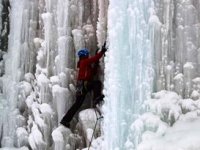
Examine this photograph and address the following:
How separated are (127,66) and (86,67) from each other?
0.91m

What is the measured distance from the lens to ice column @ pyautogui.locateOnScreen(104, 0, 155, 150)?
8883 mm

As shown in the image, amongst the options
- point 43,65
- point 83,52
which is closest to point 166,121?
point 83,52

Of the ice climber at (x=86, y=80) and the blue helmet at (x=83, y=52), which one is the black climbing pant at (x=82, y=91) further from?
the blue helmet at (x=83, y=52)

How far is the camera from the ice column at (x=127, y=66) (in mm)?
8883

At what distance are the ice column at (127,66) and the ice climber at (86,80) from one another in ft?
1.66

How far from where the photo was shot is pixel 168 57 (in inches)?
350

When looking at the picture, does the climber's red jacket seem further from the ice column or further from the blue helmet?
the ice column

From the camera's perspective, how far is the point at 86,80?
9742 mm

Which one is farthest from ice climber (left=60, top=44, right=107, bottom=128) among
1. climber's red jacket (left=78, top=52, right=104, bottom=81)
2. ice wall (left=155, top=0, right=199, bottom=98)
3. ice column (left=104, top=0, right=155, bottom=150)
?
ice wall (left=155, top=0, right=199, bottom=98)

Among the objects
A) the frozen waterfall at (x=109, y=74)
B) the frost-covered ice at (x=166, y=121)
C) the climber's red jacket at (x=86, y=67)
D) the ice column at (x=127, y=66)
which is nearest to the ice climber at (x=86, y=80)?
the climber's red jacket at (x=86, y=67)

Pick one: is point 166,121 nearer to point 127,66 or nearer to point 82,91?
point 127,66

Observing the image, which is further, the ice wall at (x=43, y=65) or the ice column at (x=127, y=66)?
Result: the ice wall at (x=43, y=65)

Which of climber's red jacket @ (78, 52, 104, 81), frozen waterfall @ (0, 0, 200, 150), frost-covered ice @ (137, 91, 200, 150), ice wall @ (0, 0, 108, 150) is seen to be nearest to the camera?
frost-covered ice @ (137, 91, 200, 150)

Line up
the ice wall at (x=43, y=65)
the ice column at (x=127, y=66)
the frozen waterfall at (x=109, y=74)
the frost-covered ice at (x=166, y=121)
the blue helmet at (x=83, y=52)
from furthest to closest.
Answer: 1. the ice wall at (x=43, y=65)
2. the blue helmet at (x=83, y=52)
3. the ice column at (x=127, y=66)
4. the frozen waterfall at (x=109, y=74)
5. the frost-covered ice at (x=166, y=121)
